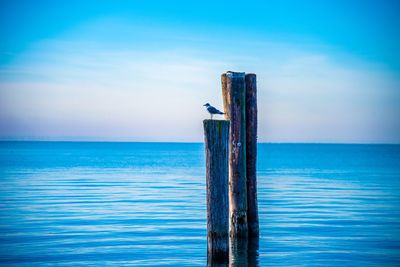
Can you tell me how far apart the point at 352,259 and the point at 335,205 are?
29.3 ft

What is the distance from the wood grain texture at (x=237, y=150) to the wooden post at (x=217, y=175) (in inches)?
56.1

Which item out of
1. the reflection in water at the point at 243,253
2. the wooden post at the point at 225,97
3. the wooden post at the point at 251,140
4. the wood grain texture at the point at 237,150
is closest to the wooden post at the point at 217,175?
the wood grain texture at the point at 237,150

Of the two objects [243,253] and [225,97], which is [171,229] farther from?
[225,97]

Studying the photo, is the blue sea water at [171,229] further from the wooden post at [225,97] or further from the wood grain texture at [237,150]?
the wooden post at [225,97]

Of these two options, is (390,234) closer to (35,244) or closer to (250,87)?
(250,87)

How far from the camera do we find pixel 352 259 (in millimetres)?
11336

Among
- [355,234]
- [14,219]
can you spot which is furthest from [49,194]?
Result: [355,234]

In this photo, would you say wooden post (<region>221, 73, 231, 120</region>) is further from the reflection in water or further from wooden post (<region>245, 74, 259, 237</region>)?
the reflection in water

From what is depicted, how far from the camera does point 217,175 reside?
353 inches

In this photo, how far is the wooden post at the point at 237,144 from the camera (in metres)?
10.4

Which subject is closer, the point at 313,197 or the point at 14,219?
the point at 14,219

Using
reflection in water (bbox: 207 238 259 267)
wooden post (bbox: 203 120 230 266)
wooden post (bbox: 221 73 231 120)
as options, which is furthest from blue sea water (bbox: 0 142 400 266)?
wooden post (bbox: 221 73 231 120)

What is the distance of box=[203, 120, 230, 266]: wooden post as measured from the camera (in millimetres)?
8930

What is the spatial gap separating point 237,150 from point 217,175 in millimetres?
1717
